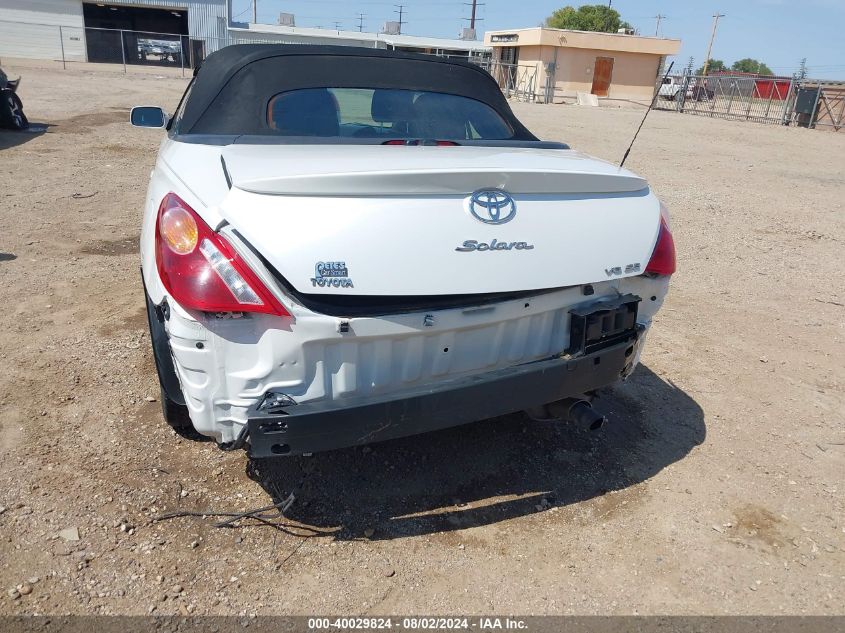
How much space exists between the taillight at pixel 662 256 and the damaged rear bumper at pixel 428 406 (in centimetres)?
28

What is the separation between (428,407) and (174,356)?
2.90 feet

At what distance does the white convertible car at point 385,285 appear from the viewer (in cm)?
209

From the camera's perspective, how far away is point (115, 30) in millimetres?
35906

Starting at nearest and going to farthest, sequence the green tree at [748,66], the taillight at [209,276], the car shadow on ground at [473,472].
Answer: the taillight at [209,276], the car shadow on ground at [473,472], the green tree at [748,66]

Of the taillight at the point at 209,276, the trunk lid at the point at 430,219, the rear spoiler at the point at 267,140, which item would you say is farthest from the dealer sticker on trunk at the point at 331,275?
the rear spoiler at the point at 267,140

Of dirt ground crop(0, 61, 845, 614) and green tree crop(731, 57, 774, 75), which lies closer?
dirt ground crop(0, 61, 845, 614)

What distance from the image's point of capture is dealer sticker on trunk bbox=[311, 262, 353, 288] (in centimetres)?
208

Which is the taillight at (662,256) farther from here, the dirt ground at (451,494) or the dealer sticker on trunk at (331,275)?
the dealer sticker on trunk at (331,275)

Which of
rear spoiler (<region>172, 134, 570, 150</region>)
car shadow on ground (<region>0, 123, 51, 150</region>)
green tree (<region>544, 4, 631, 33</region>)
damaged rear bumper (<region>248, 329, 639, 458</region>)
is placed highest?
green tree (<region>544, 4, 631, 33</region>)

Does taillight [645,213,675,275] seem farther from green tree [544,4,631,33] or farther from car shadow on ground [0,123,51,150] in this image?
green tree [544,4,631,33]

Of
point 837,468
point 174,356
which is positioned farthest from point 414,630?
point 837,468

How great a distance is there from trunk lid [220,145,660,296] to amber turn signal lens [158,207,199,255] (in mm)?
143

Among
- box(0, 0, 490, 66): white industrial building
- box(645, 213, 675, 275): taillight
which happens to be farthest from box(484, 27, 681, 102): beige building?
box(645, 213, 675, 275): taillight

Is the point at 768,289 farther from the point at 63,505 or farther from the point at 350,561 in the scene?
the point at 63,505
